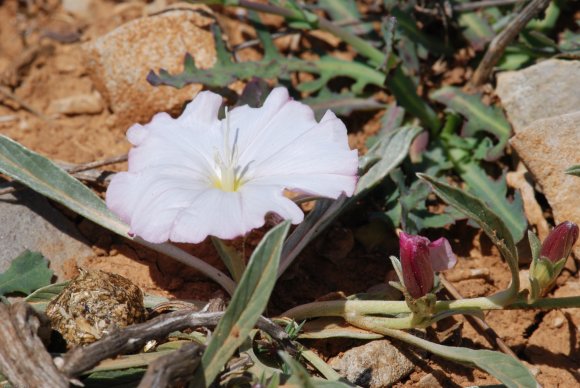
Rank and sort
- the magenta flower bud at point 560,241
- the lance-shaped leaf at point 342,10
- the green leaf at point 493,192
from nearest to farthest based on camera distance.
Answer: the magenta flower bud at point 560,241
the green leaf at point 493,192
the lance-shaped leaf at point 342,10

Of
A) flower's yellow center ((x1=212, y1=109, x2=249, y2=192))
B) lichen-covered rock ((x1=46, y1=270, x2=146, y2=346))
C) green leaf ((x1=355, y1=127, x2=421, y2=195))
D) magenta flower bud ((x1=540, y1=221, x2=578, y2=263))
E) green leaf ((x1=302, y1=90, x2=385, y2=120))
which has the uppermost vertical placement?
flower's yellow center ((x1=212, y1=109, x2=249, y2=192))

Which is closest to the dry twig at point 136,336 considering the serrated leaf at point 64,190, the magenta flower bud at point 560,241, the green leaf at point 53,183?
the serrated leaf at point 64,190

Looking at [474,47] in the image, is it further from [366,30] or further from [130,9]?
[130,9]

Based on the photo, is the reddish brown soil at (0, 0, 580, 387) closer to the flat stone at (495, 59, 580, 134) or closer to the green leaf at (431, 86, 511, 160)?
the green leaf at (431, 86, 511, 160)

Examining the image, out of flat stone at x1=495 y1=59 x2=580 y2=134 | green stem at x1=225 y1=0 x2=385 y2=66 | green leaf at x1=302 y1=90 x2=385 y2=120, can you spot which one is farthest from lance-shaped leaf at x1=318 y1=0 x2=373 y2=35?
flat stone at x1=495 y1=59 x2=580 y2=134

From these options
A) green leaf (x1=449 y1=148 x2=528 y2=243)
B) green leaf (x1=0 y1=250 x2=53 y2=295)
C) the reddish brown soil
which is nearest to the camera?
green leaf (x1=0 y1=250 x2=53 y2=295)

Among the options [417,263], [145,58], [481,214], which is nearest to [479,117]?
[481,214]

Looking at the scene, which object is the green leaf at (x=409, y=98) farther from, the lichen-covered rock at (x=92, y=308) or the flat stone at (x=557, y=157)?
the lichen-covered rock at (x=92, y=308)
